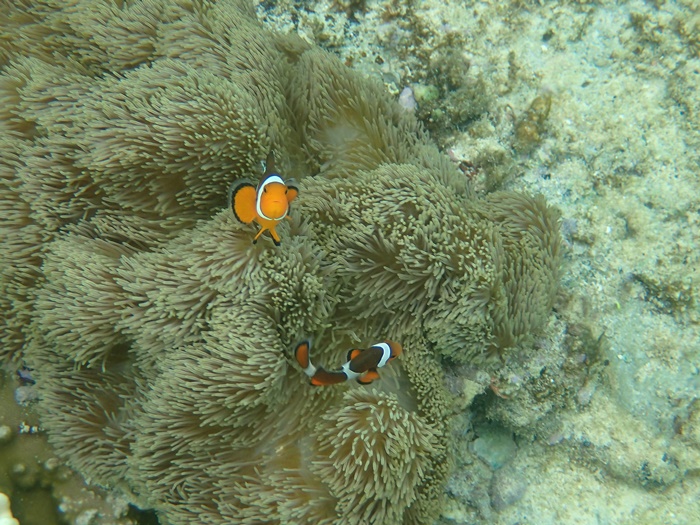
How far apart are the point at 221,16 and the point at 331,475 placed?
2319mm

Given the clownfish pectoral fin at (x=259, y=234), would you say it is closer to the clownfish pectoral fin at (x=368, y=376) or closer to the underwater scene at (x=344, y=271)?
the underwater scene at (x=344, y=271)

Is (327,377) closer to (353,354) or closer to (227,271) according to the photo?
(353,354)

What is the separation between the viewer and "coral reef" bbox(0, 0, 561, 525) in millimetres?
2039

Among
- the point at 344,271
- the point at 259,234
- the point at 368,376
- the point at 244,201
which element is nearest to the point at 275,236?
the point at 259,234

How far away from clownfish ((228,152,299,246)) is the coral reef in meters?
0.14

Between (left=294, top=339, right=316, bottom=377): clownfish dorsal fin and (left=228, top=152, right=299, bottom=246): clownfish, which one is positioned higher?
(left=228, top=152, right=299, bottom=246): clownfish

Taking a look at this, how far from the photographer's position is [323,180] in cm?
238

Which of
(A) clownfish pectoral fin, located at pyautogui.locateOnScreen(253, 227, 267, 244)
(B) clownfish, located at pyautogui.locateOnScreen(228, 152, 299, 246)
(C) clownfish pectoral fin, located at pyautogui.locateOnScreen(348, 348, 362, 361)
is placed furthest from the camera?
(C) clownfish pectoral fin, located at pyautogui.locateOnScreen(348, 348, 362, 361)

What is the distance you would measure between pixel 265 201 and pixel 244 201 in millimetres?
203

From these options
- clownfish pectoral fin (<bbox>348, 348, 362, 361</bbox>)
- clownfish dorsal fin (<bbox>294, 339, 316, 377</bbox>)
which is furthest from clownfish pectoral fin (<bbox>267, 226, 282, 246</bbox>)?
clownfish pectoral fin (<bbox>348, 348, 362, 361</bbox>)

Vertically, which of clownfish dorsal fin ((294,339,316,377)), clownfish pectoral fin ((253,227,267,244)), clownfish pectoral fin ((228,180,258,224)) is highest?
clownfish pectoral fin ((228,180,258,224))

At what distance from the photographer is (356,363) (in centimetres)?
194

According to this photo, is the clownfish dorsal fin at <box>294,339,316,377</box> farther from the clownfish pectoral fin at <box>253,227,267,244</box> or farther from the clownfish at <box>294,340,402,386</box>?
the clownfish pectoral fin at <box>253,227,267,244</box>

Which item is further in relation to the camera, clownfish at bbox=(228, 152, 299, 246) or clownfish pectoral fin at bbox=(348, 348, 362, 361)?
clownfish pectoral fin at bbox=(348, 348, 362, 361)
